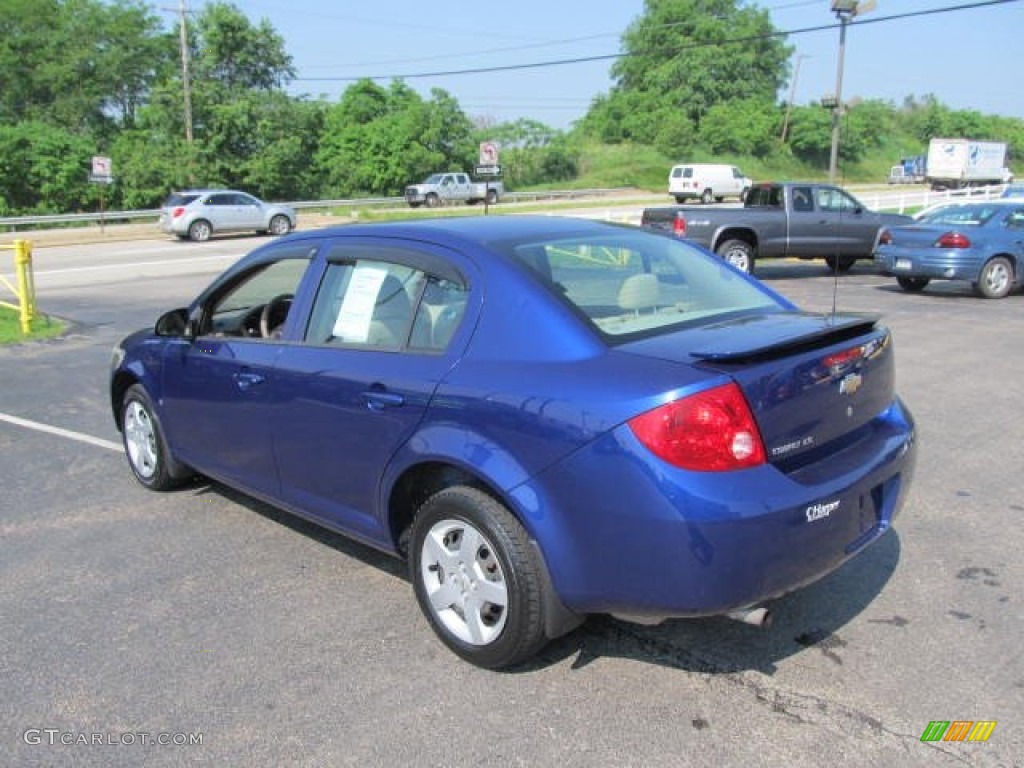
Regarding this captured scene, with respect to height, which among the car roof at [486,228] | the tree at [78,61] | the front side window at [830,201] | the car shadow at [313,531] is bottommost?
the car shadow at [313,531]

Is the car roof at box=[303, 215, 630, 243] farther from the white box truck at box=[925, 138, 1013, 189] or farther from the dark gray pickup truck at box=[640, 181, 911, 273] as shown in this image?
the white box truck at box=[925, 138, 1013, 189]

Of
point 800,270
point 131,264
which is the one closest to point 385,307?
point 800,270

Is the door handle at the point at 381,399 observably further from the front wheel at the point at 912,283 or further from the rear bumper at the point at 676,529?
the front wheel at the point at 912,283

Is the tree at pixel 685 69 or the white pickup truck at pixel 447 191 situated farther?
the tree at pixel 685 69

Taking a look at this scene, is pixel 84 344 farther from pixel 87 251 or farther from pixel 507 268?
pixel 87 251

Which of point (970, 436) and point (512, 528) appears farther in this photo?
point (970, 436)

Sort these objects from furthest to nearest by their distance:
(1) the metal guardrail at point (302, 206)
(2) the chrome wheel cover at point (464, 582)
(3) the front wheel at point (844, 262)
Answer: (1) the metal guardrail at point (302, 206)
(3) the front wheel at point (844, 262)
(2) the chrome wheel cover at point (464, 582)

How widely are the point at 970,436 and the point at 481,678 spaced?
A: 15.1 ft

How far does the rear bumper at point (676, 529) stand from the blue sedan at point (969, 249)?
12.1 metres

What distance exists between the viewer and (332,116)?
5775 cm

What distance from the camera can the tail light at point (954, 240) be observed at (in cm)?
1395

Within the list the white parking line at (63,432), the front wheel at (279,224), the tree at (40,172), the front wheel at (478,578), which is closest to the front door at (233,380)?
the front wheel at (478,578)

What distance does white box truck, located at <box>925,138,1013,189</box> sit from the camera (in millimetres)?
59906

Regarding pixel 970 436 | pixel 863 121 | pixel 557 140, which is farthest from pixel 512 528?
pixel 863 121
